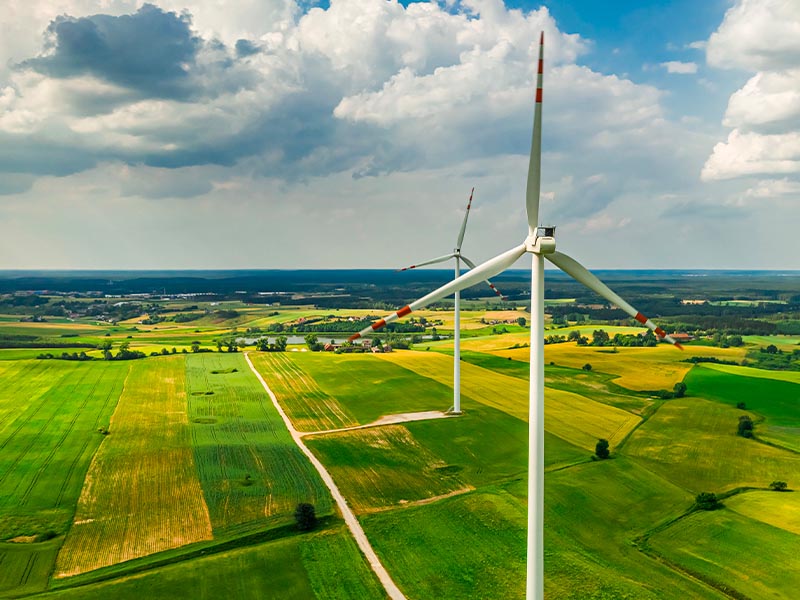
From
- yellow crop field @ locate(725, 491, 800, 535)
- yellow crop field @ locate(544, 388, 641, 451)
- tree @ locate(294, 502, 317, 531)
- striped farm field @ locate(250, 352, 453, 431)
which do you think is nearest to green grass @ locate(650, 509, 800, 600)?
yellow crop field @ locate(725, 491, 800, 535)

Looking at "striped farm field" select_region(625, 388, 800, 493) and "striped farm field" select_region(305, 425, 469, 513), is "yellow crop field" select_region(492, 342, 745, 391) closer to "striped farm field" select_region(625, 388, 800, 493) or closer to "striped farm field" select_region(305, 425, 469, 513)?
"striped farm field" select_region(625, 388, 800, 493)

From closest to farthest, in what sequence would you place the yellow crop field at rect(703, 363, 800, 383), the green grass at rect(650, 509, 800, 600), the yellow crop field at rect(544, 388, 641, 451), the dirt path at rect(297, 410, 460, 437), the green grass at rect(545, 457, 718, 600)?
1. the green grass at rect(545, 457, 718, 600)
2. the green grass at rect(650, 509, 800, 600)
3. the yellow crop field at rect(544, 388, 641, 451)
4. the dirt path at rect(297, 410, 460, 437)
5. the yellow crop field at rect(703, 363, 800, 383)

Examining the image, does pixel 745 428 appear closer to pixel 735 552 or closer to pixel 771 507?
pixel 771 507

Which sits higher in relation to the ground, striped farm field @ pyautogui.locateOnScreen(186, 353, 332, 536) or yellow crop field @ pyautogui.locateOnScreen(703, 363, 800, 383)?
yellow crop field @ pyautogui.locateOnScreen(703, 363, 800, 383)

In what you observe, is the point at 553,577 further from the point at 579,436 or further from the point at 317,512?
the point at 579,436

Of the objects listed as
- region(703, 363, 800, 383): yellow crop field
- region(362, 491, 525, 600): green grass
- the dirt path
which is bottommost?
region(362, 491, 525, 600): green grass

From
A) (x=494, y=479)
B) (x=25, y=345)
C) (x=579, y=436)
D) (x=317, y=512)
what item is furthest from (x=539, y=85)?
(x=25, y=345)

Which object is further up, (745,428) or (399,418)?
(745,428)

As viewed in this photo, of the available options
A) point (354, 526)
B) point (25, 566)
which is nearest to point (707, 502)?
point (354, 526)
